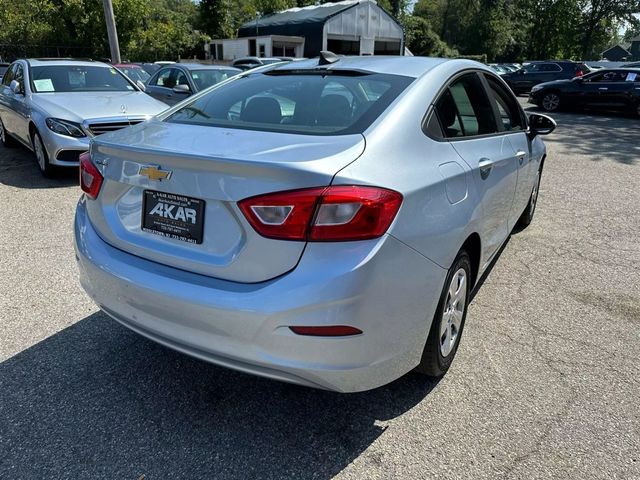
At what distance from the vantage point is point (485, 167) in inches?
110

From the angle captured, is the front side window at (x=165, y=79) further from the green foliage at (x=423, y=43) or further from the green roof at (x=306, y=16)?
the green foliage at (x=423, y=43)

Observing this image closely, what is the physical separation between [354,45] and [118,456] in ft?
142

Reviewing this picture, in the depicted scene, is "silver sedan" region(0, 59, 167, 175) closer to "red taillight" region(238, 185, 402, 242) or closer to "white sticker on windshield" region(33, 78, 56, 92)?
"white sticker on windshield" region(33, 78, 56, 92)

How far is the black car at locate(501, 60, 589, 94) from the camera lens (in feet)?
70.5

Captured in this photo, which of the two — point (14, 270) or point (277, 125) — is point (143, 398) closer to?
point (277, 125)

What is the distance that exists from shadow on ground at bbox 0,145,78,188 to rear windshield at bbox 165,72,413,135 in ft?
15.0

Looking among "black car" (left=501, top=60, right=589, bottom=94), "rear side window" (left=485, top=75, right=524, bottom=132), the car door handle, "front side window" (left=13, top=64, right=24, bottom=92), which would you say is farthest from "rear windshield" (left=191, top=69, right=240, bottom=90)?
"black car" (left=501, top=60, right=589, bottom=94)

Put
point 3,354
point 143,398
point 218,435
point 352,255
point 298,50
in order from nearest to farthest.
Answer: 1. point 352,255
2. point 218,435
3. point 143,398
4. point 3,354
5. point 298,50

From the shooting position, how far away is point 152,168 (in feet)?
7.00

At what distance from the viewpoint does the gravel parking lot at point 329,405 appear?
215 centimetres

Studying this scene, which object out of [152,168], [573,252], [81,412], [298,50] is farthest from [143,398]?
[298,50]

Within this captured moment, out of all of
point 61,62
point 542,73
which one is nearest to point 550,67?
point 542,73

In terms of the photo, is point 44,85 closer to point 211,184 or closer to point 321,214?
point 211,184

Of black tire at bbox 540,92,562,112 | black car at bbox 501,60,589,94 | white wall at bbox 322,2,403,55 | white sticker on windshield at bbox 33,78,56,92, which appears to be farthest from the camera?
white wall at bbox 322,2,403,55
